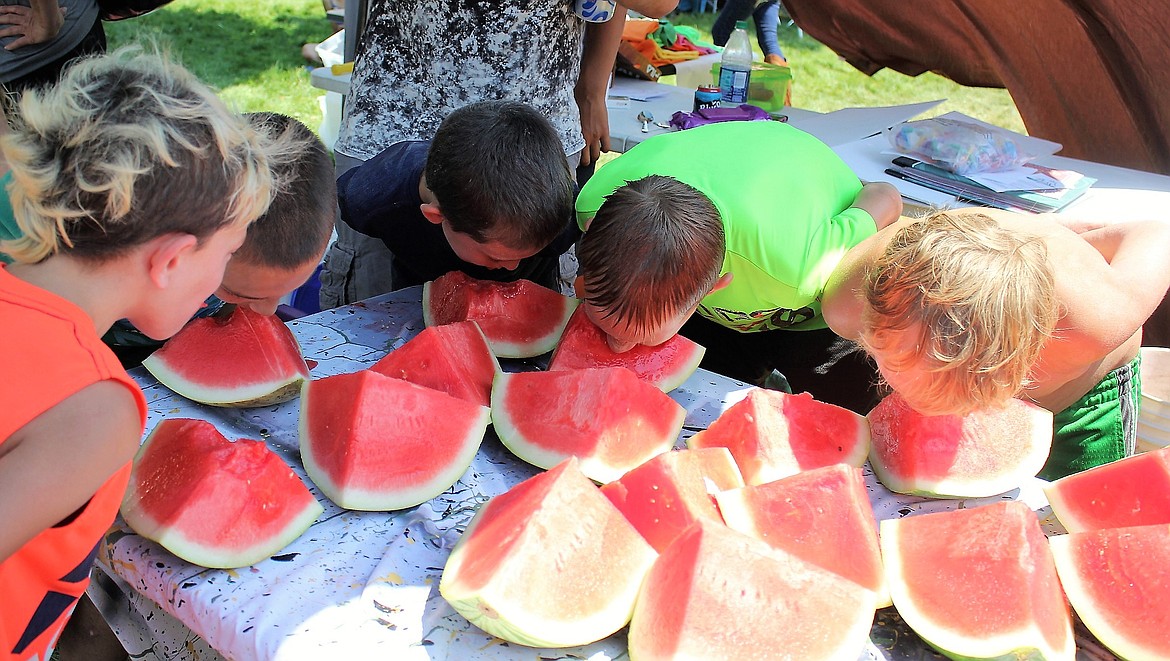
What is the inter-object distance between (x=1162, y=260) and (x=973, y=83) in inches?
122

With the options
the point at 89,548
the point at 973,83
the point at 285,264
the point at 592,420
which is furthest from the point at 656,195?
the point at 973,83

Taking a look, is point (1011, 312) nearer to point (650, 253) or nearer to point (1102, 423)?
point (650, 253)

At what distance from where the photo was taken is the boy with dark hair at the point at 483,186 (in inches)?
75.6

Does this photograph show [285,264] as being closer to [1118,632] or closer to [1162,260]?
[1118,632]

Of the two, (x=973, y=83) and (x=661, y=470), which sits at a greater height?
(x=661, y=470)

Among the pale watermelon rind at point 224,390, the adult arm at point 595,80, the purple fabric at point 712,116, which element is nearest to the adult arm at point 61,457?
the pale watermelon rind at point 224,390

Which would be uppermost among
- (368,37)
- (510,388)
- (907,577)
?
(368,37)

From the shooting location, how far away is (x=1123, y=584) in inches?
53.5

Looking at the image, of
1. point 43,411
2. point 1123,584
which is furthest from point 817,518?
point 43,411

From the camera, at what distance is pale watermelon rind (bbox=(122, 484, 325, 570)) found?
1.32 meters

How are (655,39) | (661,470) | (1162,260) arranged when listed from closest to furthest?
1. (661,470)
2. (1162,260)
3. (655,39)

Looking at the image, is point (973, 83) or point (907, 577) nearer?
point (907, 577)

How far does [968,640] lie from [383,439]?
109cm

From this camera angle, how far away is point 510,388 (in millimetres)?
1806
